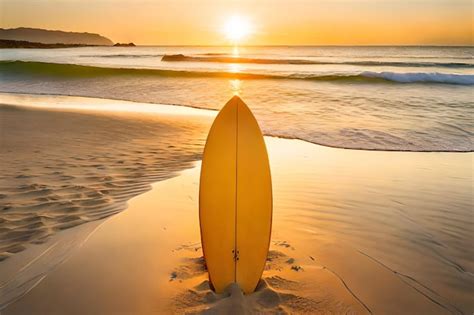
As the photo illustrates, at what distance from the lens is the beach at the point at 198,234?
9.14ft

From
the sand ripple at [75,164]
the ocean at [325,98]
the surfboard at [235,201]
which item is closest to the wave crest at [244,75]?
the ocean at [325,98]

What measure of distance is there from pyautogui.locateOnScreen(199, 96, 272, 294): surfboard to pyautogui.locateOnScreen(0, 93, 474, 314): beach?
0.21 m

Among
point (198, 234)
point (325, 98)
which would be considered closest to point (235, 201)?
point (198, 234)

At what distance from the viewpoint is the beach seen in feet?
9.14

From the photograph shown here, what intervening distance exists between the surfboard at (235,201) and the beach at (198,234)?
21 cm

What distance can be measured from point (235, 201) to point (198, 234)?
34.1 inches

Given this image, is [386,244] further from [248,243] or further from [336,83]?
[336,83]

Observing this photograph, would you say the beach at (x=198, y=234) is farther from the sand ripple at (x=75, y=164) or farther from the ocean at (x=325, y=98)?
the ocean at (x=325, y=98)

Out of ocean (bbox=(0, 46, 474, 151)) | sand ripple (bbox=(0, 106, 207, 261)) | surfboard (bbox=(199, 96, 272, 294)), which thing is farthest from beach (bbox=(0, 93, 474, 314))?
ocean (bbox=(0, 46, 474, 151))

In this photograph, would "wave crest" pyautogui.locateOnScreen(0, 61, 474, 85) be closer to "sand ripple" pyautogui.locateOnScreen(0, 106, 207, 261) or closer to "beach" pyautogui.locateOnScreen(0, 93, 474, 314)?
"sand ripple" pyautogui.locateOnScreen(0, 106, 207, 261)

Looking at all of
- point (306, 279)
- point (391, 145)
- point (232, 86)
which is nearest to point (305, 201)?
point (306, 279)

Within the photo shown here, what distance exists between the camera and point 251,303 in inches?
107

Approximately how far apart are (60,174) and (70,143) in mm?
1804

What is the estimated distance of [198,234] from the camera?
12.0 ft
